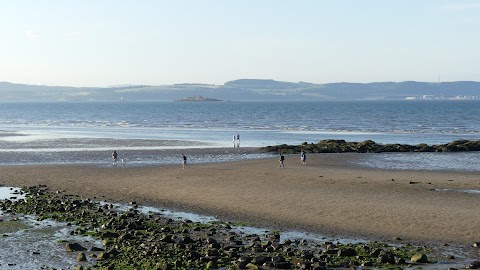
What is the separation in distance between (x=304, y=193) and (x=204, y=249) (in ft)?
39.2

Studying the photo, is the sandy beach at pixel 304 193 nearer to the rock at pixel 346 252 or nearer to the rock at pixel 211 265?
the rock at pixel 346 252

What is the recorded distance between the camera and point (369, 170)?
41.5 m

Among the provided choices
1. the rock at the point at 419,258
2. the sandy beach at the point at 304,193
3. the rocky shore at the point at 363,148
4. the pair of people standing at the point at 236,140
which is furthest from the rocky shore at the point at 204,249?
the pair of people standing at the point at 236,140

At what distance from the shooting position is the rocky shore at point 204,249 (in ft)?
59.4

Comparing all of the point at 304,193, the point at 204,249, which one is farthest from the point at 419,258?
the point at 304,193

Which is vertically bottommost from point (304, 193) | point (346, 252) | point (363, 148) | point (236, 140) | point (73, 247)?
point (236, 140)

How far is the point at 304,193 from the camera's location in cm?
3091

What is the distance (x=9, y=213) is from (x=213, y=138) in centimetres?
4876

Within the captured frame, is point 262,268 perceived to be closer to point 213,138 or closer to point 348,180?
point 348,180

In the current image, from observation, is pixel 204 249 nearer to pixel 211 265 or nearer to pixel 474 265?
pixel 211 265

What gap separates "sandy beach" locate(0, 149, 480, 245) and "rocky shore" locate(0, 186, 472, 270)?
2.13 meters

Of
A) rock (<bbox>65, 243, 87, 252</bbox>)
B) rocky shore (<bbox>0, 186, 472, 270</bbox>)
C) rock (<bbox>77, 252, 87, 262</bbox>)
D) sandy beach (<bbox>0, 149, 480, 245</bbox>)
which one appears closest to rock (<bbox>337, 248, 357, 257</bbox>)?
rocky shore (<bbox>0, 186, 472, 270</bbox>)

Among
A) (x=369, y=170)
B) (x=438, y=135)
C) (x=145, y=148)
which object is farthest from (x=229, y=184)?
(x=438, y=135)

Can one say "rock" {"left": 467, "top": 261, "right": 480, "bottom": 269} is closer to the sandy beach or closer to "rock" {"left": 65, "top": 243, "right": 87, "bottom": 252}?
the sandy beach
